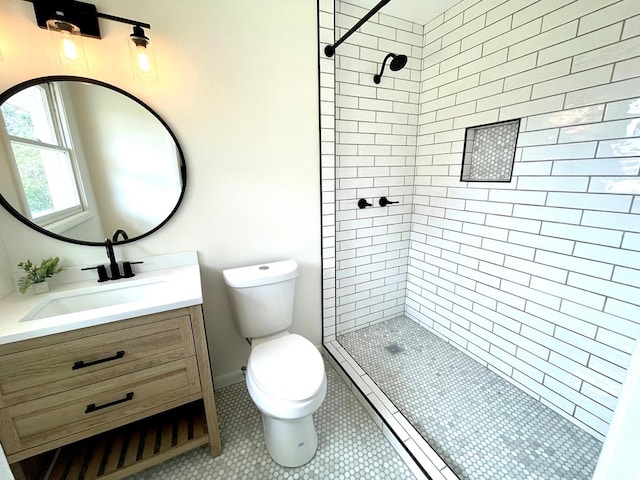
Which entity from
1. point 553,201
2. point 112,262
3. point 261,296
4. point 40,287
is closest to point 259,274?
point 261,296

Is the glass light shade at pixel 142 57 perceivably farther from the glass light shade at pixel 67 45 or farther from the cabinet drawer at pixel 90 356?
the cabinet drawer at pixel 90 356

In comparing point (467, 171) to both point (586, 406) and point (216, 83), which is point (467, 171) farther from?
point (216, 83)

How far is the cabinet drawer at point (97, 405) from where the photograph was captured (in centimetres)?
90

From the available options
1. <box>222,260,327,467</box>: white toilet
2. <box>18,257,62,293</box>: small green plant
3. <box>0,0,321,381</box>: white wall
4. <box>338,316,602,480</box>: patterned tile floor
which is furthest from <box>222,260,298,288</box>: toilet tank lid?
<box>338,316,602,480</box>: patterned tile floor

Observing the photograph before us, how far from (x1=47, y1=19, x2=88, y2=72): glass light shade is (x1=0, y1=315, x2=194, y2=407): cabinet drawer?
3.61ft

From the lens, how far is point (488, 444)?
1268 mm

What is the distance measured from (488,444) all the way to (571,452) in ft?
1.21

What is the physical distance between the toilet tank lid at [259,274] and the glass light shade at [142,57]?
1016 mm

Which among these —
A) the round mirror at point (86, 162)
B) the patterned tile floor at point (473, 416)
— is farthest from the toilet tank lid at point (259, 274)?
the patterned tile floor at point (473, 416)

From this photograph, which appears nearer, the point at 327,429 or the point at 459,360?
the point at 327,429

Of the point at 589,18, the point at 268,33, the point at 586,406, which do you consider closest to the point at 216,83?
the point at 268,33

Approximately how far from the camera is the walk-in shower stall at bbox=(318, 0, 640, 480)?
1.14m

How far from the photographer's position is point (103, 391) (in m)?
0.99

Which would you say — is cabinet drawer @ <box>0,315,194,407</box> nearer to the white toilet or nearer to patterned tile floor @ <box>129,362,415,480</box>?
the white toilet
